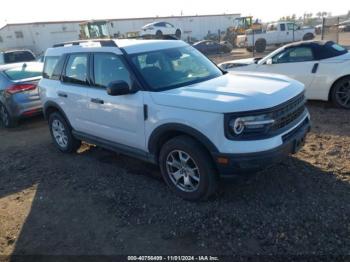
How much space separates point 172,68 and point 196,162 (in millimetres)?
1448

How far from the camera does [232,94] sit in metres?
3.68

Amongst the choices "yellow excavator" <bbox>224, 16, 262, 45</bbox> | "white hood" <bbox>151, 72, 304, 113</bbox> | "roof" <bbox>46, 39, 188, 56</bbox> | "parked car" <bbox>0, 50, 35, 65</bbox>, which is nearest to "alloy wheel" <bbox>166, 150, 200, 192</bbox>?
"white hood" <bbox>151, 72, 304, 113</bbox>

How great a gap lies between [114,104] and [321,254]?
117 inches

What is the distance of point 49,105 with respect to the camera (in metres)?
6.05

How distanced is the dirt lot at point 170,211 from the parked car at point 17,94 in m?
2.81

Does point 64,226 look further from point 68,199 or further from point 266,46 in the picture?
point 266,46

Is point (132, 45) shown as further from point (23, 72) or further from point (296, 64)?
point (23, 72)

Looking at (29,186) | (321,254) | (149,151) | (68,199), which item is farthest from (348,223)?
(29,186)

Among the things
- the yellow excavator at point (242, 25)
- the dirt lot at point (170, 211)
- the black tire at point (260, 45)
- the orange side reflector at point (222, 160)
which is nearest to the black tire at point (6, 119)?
the dirt lot at point (170, 211)

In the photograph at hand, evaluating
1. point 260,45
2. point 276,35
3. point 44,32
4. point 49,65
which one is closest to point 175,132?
point 49,65

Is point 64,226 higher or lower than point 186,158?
lower

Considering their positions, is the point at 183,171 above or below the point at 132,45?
below

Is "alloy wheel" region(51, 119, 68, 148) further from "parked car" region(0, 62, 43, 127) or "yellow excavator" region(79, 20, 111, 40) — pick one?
"yellow excavator" region(79, 20, 111, 40)

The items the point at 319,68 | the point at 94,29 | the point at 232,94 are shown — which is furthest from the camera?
the point at 94,29
